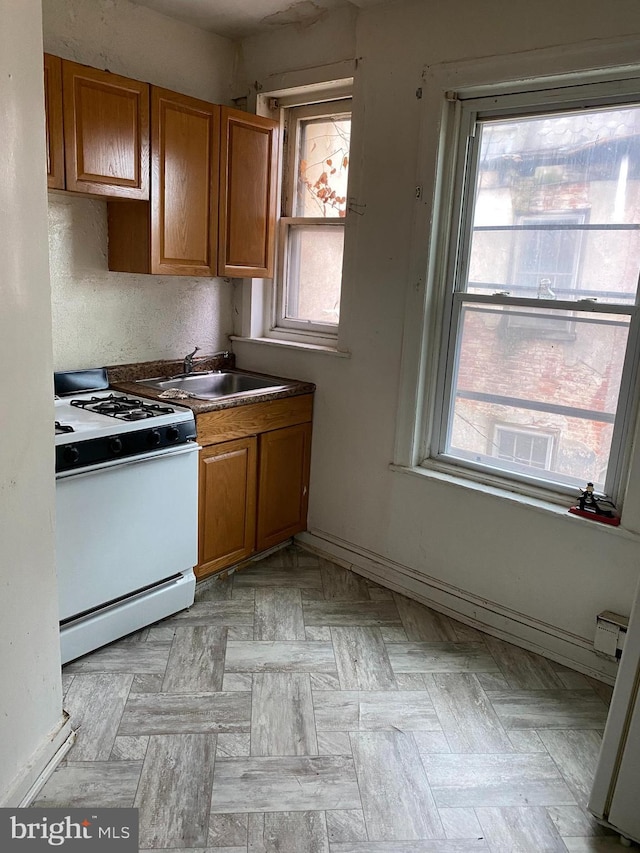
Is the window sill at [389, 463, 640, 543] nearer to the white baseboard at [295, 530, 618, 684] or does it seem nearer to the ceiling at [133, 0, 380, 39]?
the white baseboard at [295, 530, 618, 684]

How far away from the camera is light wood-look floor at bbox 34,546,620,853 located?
1.80 metres

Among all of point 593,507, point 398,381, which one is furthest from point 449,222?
point 593,507

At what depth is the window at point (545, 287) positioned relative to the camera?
7.86ft

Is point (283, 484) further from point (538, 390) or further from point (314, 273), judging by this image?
point (538, 390)

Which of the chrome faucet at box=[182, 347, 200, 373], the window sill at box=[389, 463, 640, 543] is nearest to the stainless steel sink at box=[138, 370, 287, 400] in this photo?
A: the chrome faucet at box=[182, 347, 200, 373]

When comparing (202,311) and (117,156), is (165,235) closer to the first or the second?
(117,156)

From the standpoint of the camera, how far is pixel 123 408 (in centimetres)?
265

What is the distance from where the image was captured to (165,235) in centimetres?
Answer: 287

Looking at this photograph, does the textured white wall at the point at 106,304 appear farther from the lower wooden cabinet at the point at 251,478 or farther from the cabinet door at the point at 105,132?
the lower wooden cabinet at the point at 251,478

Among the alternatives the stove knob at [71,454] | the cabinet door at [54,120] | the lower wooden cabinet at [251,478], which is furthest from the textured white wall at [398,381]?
the stove knob at [71,454]

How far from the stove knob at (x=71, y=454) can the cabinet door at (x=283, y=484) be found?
103 cm

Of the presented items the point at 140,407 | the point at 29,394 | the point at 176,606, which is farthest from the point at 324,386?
the point at 29,394

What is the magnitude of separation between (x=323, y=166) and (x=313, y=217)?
0.87 ft

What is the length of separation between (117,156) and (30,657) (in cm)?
191
